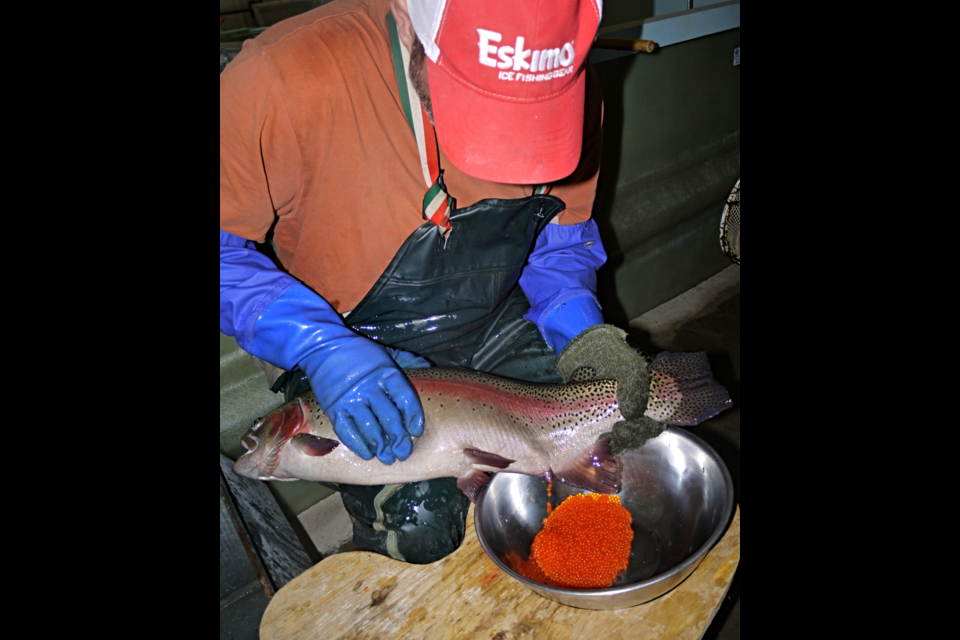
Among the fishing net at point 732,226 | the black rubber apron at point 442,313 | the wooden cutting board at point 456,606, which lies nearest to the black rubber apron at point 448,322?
the black rubber apron at point 442,313

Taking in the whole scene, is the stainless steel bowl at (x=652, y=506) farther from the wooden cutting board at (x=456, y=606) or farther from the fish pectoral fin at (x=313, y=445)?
the fish pectoral fin at (x=313, y=445)

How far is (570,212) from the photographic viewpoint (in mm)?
2303

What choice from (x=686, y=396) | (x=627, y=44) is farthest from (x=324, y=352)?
(x=627, y=44)

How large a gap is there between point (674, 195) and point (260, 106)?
10.4 ft

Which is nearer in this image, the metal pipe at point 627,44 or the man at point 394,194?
the man at point 394,194

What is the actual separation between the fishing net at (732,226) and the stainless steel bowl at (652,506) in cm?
188

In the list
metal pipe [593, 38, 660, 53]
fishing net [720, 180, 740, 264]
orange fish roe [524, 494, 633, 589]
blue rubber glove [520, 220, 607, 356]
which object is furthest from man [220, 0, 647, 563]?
fishing net [720, 180, 740, 264]

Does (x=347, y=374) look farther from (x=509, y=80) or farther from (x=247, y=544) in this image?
(x=509, y=80)

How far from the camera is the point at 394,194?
1.83 meters

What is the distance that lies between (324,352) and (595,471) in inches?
35.3

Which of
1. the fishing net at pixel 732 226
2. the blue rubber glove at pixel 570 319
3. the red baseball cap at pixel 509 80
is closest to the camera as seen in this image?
the red baseball cap at pixel 509 80

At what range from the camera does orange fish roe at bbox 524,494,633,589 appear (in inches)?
63.8

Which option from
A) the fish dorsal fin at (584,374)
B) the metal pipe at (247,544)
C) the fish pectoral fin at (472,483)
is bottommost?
the metal pipe at (247,544)

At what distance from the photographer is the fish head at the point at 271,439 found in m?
1.80
